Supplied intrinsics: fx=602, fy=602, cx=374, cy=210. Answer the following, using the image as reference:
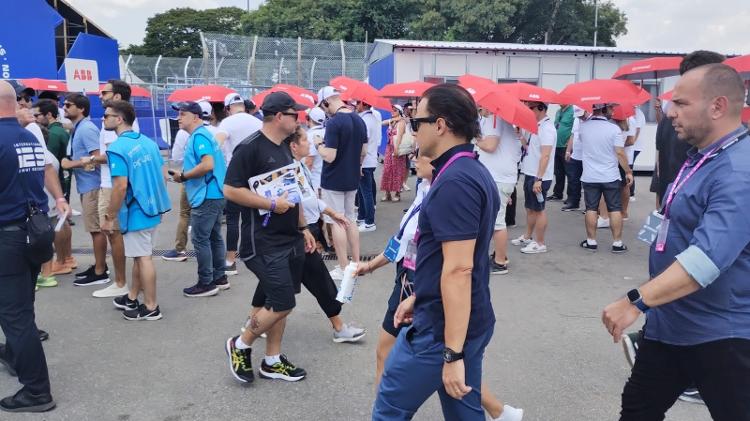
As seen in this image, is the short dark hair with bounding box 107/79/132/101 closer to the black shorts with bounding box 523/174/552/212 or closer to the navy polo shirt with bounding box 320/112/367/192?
the navy polo shirt with bounding box 320/112/367/192

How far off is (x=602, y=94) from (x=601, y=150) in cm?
76

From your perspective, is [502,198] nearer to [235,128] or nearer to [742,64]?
[742,64]

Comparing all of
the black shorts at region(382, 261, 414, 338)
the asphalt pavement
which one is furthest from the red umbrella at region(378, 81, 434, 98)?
the black shorts at region(382, 261, 414, 338)

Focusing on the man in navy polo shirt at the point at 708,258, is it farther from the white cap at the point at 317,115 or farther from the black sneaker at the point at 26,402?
the white cap at the point at 317,115

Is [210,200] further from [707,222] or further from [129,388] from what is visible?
[707,222]

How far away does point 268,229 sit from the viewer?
386 cm

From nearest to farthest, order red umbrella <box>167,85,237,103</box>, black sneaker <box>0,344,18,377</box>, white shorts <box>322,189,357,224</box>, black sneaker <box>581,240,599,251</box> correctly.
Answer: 1. black sneaker <box>0,344,18,377</box>
2. white shorts <box>322,189,357,224</box>
3. black sneaker <box>581,240,599,251</box>
4. red umbrella <box>167,85,237,103</box>

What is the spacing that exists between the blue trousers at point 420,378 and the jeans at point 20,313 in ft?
7.67

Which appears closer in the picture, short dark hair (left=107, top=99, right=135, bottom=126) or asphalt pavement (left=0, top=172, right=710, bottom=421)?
asphalt pavement (left=0, top=172, right=710, bottom=421)

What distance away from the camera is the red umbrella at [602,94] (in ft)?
24.6

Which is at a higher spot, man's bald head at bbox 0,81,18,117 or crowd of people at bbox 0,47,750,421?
man's bald head at bbox 0,81,18,117

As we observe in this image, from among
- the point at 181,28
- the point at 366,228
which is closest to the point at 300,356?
the point at 366,228

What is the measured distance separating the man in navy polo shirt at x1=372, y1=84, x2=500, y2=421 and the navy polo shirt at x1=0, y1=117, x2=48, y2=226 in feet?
8.49

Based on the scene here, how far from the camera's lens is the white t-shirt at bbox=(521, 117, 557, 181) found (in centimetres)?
725
